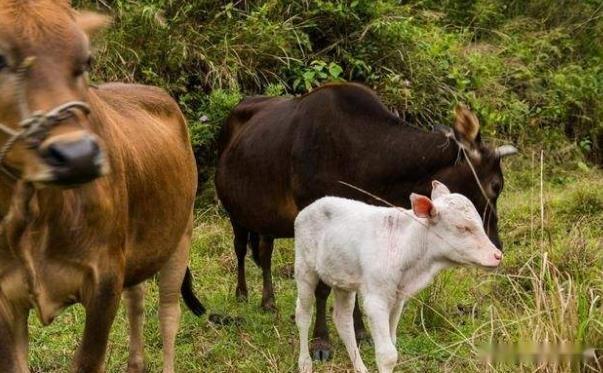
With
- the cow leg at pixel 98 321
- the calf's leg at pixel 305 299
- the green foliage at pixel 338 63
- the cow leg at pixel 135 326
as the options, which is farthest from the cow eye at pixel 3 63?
the green foliage at pixel 338 63

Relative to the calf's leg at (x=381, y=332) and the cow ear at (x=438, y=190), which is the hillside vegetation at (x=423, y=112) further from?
the cow ear at (x=438, y=190)

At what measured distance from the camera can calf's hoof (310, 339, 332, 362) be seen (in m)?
5.32

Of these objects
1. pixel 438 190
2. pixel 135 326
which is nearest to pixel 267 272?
pixel 135 326

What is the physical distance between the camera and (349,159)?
5.73m

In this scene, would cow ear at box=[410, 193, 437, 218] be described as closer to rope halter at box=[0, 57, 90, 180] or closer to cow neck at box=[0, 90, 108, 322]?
cow neck at box=[0, 90, 108, 322]

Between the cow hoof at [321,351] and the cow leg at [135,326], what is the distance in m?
0.99

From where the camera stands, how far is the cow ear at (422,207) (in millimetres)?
4165

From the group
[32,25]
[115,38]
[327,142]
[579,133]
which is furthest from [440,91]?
[32,25]

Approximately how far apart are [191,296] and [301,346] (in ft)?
3.29

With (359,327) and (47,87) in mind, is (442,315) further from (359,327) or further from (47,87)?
(47,87)

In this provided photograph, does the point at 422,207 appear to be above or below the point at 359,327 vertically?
above

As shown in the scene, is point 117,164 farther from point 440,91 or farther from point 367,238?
point 440,91

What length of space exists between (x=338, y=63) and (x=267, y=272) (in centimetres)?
371

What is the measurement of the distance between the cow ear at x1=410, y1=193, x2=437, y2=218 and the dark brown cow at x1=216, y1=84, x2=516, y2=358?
3.73 feet
